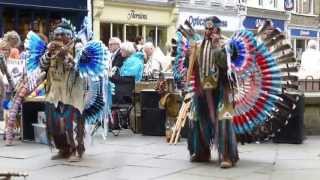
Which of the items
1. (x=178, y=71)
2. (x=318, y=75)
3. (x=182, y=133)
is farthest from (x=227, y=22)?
(x=178, y=71)

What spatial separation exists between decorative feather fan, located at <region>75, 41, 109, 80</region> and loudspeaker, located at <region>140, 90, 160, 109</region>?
3.43 m

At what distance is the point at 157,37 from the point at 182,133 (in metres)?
20.2

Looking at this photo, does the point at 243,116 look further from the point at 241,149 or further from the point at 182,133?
the point at 182,133

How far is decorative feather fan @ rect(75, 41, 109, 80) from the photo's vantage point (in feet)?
31.4

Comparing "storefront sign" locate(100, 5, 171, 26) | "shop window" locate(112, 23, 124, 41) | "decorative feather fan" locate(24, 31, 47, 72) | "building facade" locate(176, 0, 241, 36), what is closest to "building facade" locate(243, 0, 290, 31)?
"building facade" locate(176, 0, 241, 36)

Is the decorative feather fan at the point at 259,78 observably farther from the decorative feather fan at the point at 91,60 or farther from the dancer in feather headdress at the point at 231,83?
the decorative feather fan at the point at 91,60

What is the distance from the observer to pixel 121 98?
44.5 ft

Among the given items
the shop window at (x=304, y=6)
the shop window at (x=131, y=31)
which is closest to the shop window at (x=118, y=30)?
the shop window at (x=131, y=31)

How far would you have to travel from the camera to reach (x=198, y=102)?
9.25 m

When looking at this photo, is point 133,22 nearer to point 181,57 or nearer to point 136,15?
point 136,15

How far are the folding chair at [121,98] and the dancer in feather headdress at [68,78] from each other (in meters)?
3.65

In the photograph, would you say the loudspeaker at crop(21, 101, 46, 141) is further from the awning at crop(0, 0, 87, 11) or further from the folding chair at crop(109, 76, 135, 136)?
the awning at crop(0, 0, 87, 11)

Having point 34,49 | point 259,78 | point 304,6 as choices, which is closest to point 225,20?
point 304,6

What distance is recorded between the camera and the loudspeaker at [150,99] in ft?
42.8
